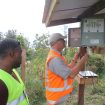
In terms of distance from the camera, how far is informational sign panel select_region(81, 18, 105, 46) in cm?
410

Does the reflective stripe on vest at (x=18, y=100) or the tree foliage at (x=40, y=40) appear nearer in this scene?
the reflective stripe on vest at (x=18, y=100)

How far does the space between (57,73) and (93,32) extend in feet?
2.43

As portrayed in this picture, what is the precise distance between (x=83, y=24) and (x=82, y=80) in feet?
3.93

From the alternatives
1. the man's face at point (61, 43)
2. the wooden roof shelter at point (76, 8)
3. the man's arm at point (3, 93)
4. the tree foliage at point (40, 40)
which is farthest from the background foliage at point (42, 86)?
the man's arm at point (3, 93)

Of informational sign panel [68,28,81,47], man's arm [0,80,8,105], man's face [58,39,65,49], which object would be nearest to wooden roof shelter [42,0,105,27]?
informational sign panel [68,28,81,47]

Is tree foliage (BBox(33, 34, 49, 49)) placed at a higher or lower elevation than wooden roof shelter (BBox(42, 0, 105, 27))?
lower

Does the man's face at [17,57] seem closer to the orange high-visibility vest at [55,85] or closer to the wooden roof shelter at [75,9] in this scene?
the wooden roof shelter at [75,9]

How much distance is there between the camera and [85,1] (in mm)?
3898

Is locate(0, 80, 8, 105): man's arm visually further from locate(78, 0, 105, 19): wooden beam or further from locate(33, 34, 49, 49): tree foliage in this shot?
locate(33, 34, 49, 49): tree foliage

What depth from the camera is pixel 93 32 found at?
4.13 meters

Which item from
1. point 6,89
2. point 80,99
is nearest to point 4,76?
point 6,89

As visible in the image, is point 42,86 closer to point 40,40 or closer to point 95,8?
point 95,8

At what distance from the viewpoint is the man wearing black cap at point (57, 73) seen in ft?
14.3

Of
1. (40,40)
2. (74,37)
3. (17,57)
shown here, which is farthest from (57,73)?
(40,40)
